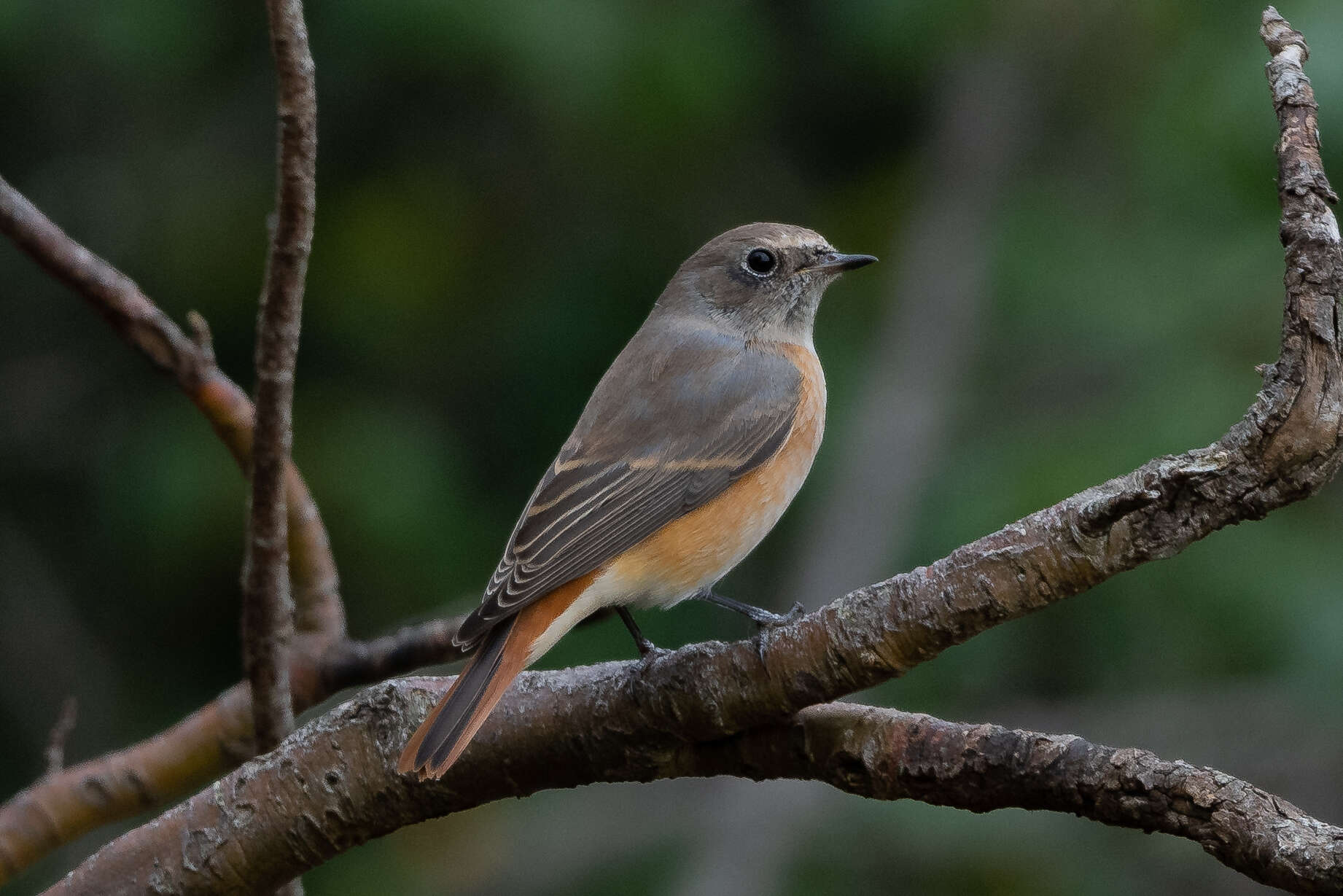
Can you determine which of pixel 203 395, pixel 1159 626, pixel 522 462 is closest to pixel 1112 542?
pixel 203 395

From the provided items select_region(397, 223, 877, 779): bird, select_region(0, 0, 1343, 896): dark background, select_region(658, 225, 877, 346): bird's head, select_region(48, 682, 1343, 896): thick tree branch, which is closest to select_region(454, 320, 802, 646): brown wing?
select_region(397, 223, 877, 779): bird

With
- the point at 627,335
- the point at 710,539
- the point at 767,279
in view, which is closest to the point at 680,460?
the point at 710,539

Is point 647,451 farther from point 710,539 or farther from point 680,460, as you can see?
point 710,539

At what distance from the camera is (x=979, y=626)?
233 centimetres

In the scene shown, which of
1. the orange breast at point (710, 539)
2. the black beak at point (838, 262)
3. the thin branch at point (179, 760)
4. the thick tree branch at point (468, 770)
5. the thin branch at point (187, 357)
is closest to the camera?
the thick tree branch at point (468, 770)

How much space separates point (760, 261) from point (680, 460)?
926 millimetres

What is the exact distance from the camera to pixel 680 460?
12.7 feet

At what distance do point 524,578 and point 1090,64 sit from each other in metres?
4.89

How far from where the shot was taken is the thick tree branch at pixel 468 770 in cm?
247

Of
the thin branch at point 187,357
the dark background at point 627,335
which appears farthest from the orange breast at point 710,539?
the dark background at point 627,335

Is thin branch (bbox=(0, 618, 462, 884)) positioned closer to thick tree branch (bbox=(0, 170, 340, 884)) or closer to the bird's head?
thick tree branch (bbox=(0, 170, 340, 884))

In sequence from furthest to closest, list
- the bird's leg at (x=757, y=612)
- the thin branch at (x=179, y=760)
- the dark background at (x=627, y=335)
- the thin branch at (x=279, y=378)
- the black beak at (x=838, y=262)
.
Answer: the dark background at (x=627, y=335)
the black beak at (x=838, y=262)
the thin branch at (x=179, y=760)
the thin branch at (x=279, y=378)
the bird's leg at (x=757, y=612)

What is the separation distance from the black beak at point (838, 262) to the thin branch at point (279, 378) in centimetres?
185

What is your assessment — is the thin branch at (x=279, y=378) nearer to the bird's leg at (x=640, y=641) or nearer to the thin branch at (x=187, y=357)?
the thin branch at (x=187, y=357)
